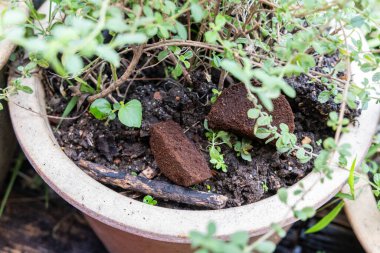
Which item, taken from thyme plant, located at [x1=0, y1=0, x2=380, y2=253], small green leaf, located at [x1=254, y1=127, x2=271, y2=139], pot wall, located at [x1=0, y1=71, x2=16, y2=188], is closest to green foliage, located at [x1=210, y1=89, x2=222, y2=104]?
thyme plant, located at [x1=0, y1=0, x2=380, y2=253]

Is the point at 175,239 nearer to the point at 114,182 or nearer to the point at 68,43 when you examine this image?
the point at 114,182

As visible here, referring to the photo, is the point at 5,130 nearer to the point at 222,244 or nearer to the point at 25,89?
the point at 25,89

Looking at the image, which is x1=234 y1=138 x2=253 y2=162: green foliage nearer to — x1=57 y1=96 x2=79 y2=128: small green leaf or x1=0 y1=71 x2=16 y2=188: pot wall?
x1=57 y1=96 x2=79 y2=128: small green leaf

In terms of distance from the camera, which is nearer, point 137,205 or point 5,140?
point 137,205

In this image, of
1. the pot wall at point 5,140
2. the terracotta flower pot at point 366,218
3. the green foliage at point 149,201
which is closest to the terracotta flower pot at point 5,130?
the pot wall at point 5,140

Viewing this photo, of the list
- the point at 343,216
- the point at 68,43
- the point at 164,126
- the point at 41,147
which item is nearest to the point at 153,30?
the point at 68,43

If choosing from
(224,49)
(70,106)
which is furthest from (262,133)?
(70,106)
